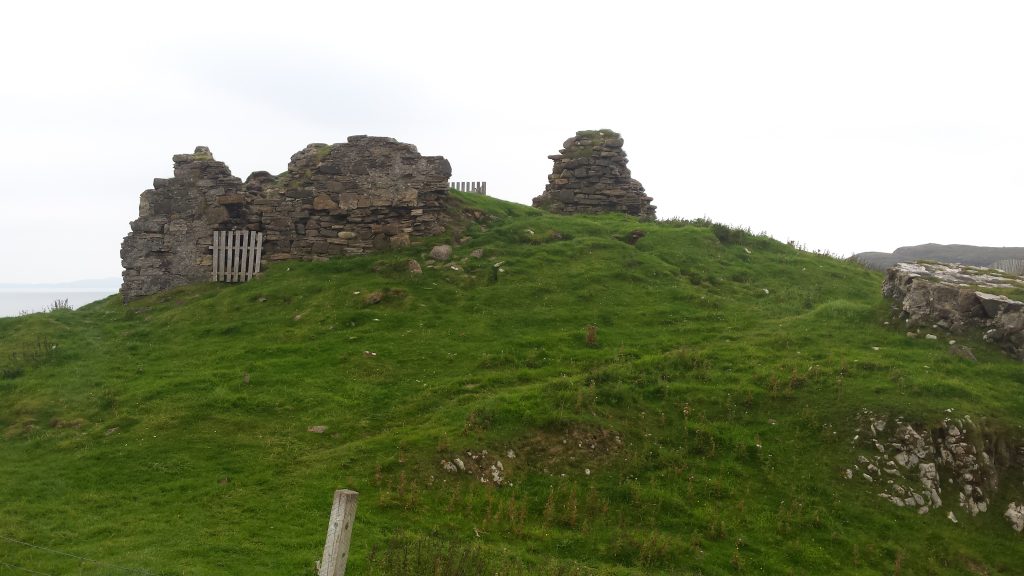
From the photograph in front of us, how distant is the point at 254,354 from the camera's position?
61.1 ft

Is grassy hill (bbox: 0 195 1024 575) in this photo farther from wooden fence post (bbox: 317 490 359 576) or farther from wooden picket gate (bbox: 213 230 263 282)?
wooden fence post (bbox: 317 490 359 576)

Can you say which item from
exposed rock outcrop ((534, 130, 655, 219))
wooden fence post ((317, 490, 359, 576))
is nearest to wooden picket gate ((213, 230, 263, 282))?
exposed rock outcrop ((534, 130, 655, 219))

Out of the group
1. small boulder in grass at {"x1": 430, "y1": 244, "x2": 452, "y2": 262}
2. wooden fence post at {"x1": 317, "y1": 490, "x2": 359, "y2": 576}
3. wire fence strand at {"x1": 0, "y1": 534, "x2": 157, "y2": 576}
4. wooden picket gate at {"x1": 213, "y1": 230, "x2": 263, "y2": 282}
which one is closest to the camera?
wooden fence post at {"x1": 317, "y1": 490, "x2": 359, "y2": 576}

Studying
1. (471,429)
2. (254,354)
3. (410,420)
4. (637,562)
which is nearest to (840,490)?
(637,562)

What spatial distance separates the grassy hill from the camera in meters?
11.1

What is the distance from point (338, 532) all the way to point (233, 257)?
19.6m

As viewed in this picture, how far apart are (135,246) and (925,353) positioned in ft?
82.6

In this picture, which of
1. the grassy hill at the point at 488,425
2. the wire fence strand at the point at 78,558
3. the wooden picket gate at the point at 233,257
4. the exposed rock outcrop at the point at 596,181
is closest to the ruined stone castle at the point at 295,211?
the wooden picket gate at the point at 233,257

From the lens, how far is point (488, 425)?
14.0 m

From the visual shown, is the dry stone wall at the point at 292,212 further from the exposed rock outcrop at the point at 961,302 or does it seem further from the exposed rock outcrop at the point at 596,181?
the exposed rock outcrop at the point at 961,302

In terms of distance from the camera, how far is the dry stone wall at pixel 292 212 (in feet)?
82.8

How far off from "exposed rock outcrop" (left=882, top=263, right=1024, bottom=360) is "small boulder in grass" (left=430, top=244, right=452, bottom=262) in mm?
13725

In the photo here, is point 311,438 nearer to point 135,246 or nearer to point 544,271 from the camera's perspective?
point 544,271

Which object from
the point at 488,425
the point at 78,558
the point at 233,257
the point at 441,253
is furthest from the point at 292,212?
the point at 78,558
